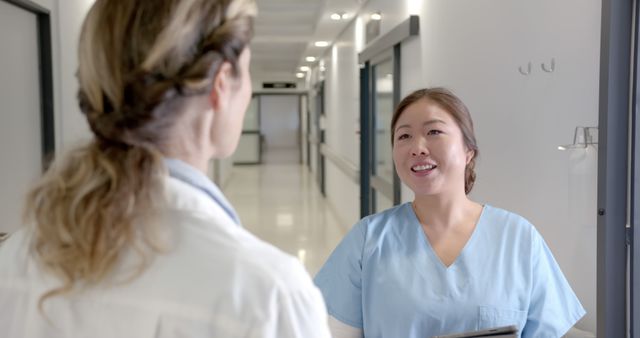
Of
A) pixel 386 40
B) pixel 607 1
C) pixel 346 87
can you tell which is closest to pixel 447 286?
pixel 607 1

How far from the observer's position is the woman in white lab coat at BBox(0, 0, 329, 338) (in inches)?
26.3

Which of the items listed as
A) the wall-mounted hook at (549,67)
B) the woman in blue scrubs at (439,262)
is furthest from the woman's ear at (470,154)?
the wall-mounted hook at (549,67)

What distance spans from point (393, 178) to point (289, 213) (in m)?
4.00

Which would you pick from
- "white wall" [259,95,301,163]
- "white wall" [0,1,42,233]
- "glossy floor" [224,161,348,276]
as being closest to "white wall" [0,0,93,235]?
"white wall" [0,1,42,233]

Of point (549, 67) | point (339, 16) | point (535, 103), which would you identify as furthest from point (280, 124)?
point (549, 67)

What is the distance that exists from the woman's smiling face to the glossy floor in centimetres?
362

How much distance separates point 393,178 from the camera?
4.54 metres

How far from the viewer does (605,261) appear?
171cm

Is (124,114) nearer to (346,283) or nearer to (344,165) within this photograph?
(346,283)

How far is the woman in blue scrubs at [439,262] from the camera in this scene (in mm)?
1541

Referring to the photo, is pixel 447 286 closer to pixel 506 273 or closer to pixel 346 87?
pixel 506 273

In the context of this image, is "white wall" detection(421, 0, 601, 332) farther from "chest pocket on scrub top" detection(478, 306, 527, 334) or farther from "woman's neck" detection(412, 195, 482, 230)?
"chest pocket on scrub top" detection(478, 306, 527, 334)

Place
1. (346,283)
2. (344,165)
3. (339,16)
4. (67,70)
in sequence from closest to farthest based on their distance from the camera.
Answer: (346,283)
(67,70)
(339,16)
(344,165)

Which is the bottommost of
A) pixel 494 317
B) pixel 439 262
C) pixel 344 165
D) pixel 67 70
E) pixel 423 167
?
pixel 344 165
